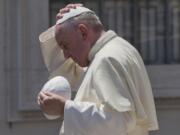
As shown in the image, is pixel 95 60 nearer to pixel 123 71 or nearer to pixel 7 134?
pixel 123 71

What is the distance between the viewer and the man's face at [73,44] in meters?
4.32

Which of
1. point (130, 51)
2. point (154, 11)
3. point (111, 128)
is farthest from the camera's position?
point (154, 11)

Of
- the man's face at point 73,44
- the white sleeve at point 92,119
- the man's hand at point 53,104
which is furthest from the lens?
the man's face at point 73,44

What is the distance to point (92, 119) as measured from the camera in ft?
13.4

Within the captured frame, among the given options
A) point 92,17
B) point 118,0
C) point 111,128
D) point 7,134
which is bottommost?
point 7,134

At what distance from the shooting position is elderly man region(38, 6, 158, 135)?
4109 millimetres

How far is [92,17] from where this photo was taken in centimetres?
436

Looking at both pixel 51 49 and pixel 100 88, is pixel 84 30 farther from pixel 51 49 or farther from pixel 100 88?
pixel 51 49

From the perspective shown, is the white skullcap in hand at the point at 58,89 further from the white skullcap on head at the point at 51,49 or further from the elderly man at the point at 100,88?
the white skullcap on head at the point at 51,49

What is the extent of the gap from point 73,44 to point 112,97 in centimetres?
37

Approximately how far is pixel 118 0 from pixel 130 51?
4694 millimetres

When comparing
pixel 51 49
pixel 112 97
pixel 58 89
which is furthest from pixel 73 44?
pixel 51 49

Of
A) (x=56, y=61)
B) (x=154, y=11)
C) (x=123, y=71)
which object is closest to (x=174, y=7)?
(x=154, y=11)

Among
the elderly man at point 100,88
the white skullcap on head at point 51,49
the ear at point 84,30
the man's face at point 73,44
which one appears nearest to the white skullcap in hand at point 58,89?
the elderly man at point 100,88
